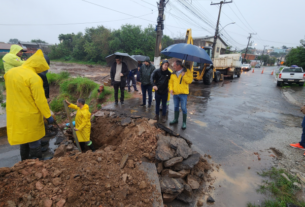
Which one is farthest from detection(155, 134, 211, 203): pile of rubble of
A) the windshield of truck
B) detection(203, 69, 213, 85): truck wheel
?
the windshield of truck

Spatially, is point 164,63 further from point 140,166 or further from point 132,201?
point 132,201

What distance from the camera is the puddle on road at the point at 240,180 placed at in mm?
2375

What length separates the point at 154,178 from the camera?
7.73 feet

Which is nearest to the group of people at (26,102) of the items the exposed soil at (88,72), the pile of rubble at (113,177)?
the pile of rubble at (113,177)

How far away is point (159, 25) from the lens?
6.59 metres

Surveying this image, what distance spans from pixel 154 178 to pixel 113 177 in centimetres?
60

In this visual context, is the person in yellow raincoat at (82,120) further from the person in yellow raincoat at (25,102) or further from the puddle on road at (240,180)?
the puddle on road at (240,180)

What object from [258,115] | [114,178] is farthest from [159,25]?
[114,178]

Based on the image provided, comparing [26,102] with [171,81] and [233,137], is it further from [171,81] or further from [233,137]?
[233,137]

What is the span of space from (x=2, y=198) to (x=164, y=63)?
3779 mm

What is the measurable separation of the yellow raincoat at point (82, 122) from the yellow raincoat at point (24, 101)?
102 cm

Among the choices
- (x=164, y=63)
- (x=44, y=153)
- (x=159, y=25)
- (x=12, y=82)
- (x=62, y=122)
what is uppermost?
(x=159, y=25)

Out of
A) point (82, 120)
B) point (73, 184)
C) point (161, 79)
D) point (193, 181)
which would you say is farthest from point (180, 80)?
point (73, 184)

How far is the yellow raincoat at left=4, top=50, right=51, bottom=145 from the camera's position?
92.0 inches
